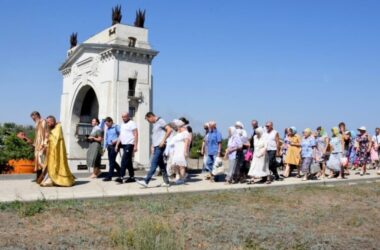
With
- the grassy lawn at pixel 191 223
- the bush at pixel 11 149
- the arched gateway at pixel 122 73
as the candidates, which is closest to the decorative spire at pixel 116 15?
the arched gateway at pixel 122 73

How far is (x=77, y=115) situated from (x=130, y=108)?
7.78m

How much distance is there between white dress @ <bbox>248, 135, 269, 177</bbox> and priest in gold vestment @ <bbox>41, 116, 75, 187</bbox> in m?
4.83

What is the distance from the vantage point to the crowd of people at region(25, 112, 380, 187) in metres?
10.5

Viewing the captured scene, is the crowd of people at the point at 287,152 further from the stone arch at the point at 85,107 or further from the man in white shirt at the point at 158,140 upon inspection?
the stone arch at the point at 85,107

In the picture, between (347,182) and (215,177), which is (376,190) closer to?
(347,182)

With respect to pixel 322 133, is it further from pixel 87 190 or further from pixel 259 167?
pixel 87 190

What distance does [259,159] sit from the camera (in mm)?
12055

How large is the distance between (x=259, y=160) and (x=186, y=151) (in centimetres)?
203

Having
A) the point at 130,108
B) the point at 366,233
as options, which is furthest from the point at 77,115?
the point at 366,233

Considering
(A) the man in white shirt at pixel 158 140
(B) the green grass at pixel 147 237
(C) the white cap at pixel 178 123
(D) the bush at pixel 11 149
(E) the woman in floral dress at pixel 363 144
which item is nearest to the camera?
(B) the green grass at pixel 147 237

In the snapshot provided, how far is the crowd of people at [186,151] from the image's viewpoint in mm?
10484

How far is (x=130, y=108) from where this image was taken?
1135 inches

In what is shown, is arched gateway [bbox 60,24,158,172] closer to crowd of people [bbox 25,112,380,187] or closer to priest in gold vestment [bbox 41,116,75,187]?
crowd of people [bbox 25,112,380,187]

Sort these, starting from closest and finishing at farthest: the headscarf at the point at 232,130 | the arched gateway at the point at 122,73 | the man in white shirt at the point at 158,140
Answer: the man in white shirt at the point at 158,140 → the headscarf at the point at 232,130 → the arched gateway at the point at 122,73
